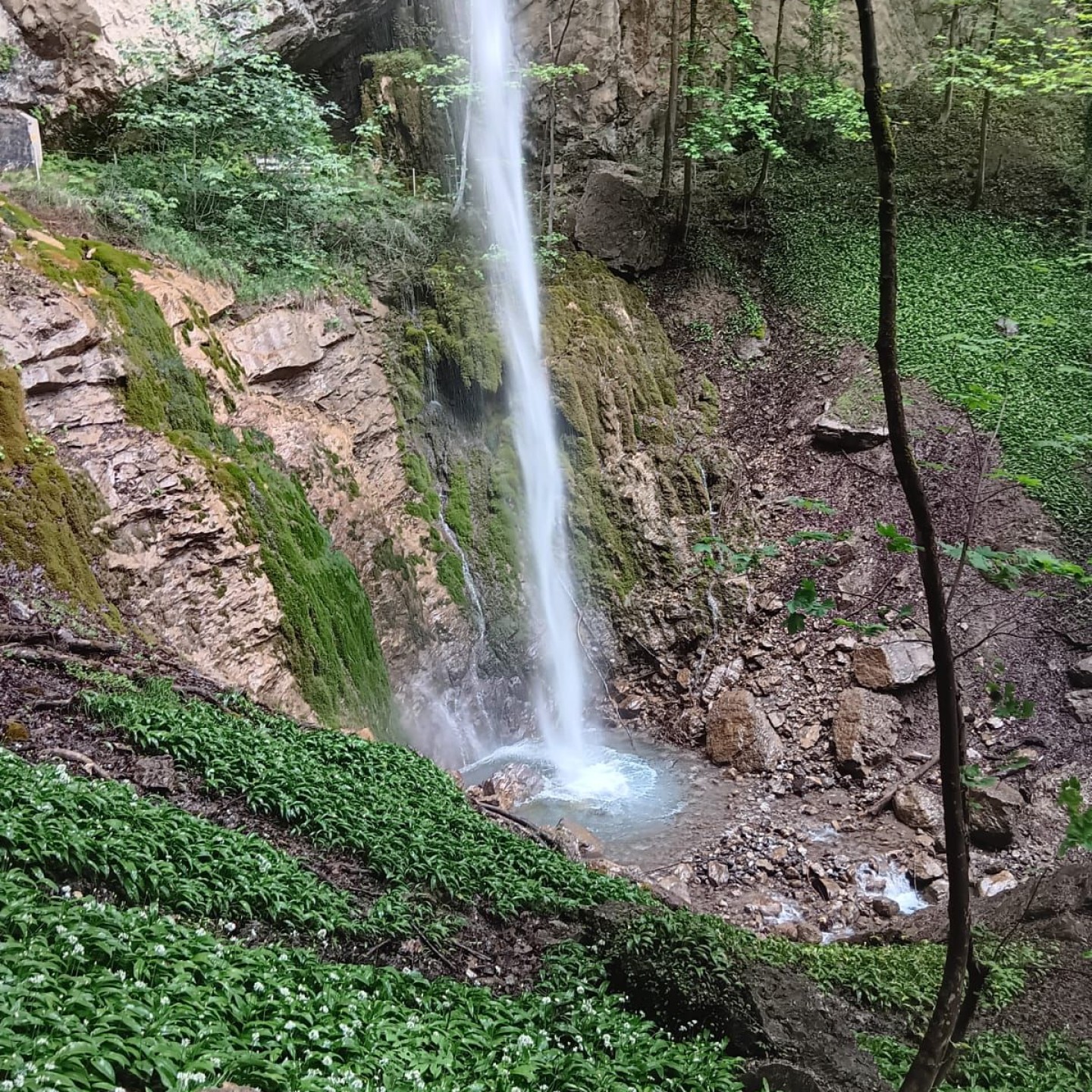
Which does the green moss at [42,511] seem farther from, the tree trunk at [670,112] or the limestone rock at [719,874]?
the tree trunk at [670,112]

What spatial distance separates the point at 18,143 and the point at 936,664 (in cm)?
1141

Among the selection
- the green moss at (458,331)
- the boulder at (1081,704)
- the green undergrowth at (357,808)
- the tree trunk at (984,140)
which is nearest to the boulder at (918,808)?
the boulder at (1081,704)

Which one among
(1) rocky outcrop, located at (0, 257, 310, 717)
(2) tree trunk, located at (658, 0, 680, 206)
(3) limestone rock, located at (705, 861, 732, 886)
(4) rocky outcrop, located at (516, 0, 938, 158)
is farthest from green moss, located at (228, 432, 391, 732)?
(4) rocky outcrop, located at (516, 0, 938, 158)

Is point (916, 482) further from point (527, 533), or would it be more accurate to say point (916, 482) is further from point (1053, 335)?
point (1053, 335)

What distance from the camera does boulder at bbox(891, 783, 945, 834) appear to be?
9445 millimetres

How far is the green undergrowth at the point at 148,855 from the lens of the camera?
151 inches

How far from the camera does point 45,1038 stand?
2500mm

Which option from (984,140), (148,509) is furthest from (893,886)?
(984,140)

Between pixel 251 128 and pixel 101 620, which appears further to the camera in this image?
pixel 251 128

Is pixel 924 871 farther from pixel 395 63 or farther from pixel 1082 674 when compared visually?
pixel 395 63

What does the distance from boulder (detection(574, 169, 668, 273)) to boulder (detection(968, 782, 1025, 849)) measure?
11.7 meters

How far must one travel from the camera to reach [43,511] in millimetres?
6906

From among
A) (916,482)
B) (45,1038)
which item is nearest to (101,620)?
(45,1038)

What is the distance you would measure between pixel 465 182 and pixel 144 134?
5.84m
